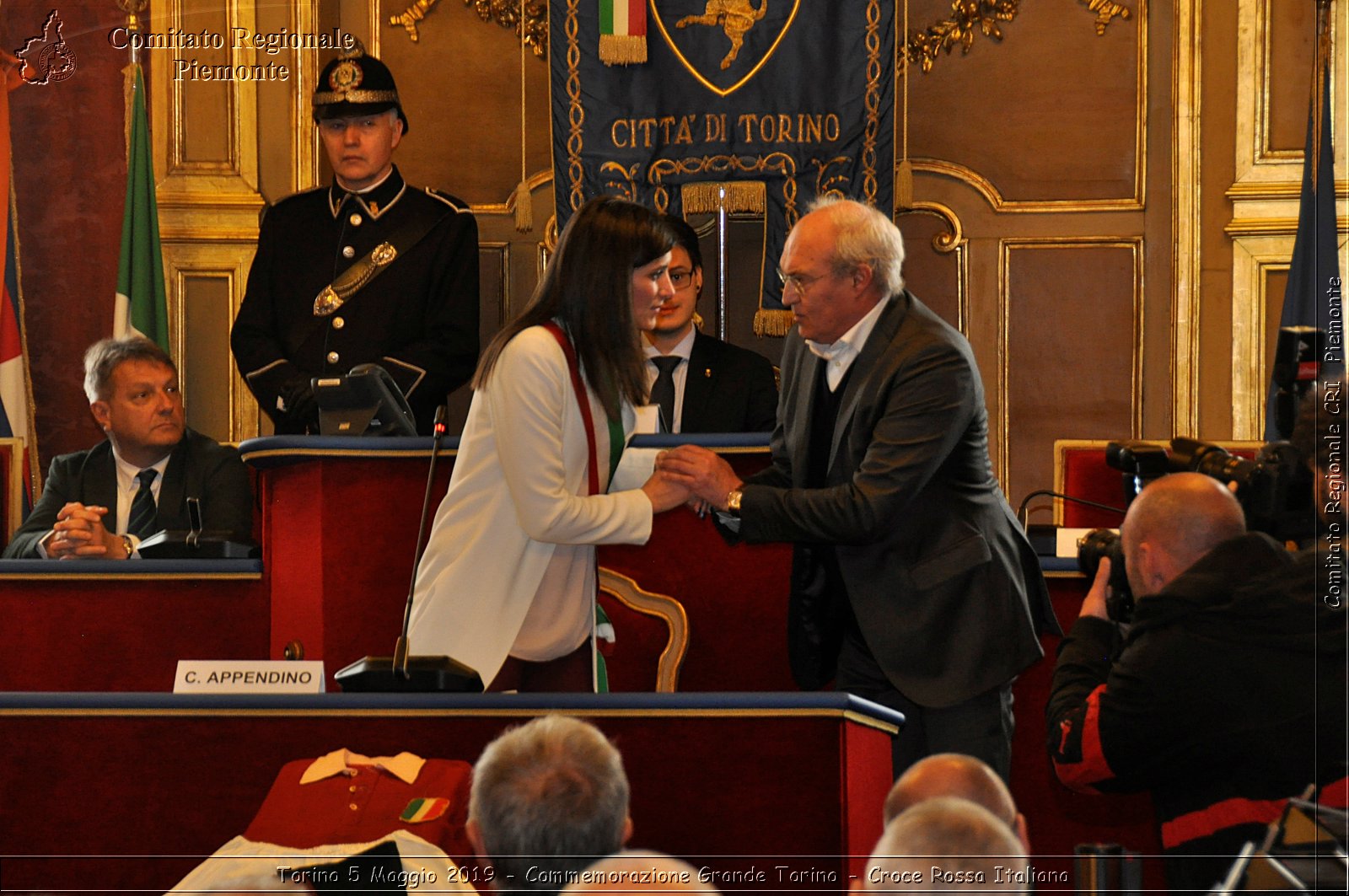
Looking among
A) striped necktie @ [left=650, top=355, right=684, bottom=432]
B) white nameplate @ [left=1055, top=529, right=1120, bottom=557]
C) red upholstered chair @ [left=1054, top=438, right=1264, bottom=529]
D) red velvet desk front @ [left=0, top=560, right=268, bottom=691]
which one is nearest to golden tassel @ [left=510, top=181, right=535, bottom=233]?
striped necktie @ [left=650, top=355, right=684, bottom=432]

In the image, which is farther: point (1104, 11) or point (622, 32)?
point (1104, 11)

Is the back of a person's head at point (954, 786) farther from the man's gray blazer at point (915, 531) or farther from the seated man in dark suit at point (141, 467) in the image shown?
the seated man in dark suit at point (141, 467)

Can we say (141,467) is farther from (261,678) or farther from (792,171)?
(792,171)

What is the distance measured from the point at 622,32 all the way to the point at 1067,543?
2.94 metres

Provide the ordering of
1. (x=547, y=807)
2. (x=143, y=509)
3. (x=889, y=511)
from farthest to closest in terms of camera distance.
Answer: (x=143, y=509), (x=889, y=511), (x=547, y=807)

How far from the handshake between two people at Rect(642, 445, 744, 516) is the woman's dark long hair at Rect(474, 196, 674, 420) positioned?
34 centimetres

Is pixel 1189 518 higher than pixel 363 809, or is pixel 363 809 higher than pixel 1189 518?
pixel 1189 518

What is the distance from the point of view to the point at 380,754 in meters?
3.14

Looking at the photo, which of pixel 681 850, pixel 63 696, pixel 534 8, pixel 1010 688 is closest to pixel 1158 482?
pixel 1010 688

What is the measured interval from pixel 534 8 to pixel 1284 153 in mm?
3033

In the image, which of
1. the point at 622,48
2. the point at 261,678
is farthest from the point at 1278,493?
the point at 622,48

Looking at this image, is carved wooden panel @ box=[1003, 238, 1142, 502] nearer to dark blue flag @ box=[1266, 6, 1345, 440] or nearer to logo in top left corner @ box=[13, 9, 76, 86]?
dark blue flag @ box=[1266, 6, 1345, 440]

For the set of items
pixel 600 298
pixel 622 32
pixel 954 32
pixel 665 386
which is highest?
pixel 954 32

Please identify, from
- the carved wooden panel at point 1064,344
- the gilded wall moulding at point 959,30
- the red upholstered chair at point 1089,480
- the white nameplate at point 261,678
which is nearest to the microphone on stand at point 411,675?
the white nameplate at point 261,678
